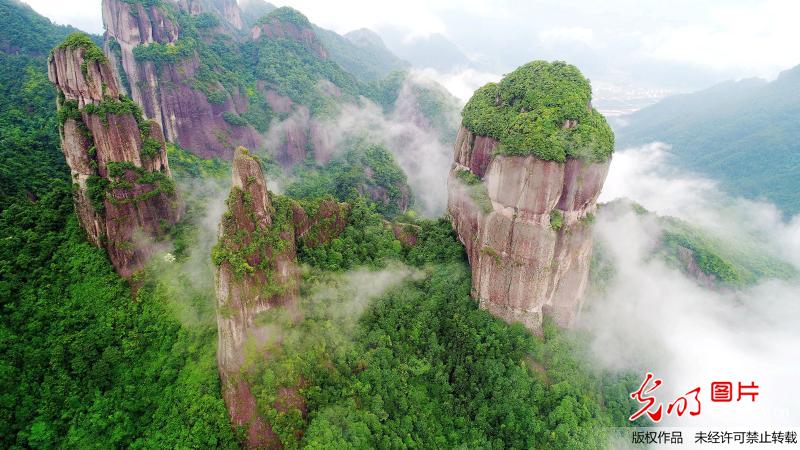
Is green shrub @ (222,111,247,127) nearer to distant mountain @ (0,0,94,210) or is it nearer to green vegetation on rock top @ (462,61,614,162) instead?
distant mountain @ (0,0,94,210)

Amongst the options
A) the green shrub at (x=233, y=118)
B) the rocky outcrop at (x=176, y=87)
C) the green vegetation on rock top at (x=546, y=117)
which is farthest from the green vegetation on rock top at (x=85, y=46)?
the green shrub at (x=233, y=118)

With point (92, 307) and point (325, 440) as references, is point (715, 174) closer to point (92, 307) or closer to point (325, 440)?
point (325, 440)

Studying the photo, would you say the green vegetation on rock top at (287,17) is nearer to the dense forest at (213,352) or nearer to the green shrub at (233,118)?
the green shrub at (233,118)

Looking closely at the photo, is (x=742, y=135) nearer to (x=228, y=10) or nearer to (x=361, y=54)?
(x=361, y=54)

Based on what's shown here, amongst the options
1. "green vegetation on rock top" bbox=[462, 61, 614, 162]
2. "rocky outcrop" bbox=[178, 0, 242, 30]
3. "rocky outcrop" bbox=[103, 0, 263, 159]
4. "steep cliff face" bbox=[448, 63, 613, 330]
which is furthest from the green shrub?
"rocky outcrop" bbox=[178, 0, 242, 30]

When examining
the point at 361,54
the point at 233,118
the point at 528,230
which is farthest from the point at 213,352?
the point at 361,54

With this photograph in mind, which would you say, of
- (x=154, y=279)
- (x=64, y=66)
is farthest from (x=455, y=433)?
(x=64, y=66)

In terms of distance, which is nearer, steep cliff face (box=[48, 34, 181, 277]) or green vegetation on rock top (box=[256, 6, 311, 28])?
steep cliff face (box=[48, 34, 181, 277])

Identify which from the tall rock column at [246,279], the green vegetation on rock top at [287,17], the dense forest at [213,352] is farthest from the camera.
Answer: the green vegetation on rock top at [287,17]
